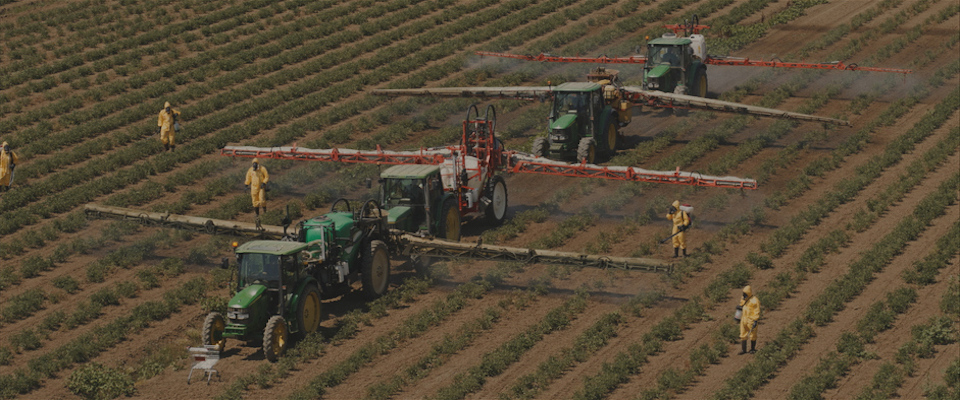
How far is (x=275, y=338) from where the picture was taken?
74.8 ft

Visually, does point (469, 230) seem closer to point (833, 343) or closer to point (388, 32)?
point (833, 343)

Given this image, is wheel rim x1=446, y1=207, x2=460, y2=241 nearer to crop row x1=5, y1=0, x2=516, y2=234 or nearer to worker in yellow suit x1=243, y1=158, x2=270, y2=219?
worker in yellow suit x1=243, y1=158, x2=270, y2=219

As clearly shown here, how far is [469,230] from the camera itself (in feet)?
102

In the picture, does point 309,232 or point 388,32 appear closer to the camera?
point 309,232

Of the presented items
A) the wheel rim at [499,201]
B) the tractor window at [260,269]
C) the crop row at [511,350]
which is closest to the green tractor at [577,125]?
the wheel rim at [499,201]

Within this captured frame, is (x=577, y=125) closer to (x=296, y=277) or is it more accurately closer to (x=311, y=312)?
(x=311, y=312)

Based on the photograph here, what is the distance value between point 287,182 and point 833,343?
698 inches

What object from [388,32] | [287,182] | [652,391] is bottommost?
[652,391]

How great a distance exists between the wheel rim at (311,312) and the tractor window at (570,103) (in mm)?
14600

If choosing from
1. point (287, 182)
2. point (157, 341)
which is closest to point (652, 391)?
point (157, 341)

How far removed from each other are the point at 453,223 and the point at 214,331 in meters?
8.00

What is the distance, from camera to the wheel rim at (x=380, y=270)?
84.5ft

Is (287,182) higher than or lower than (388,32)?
lower

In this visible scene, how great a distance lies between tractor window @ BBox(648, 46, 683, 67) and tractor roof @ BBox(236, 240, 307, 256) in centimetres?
2346
